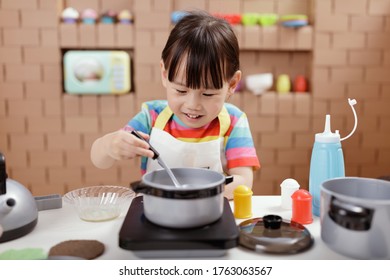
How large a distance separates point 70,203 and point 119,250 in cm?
25

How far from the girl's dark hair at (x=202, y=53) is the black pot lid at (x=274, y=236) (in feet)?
1.09

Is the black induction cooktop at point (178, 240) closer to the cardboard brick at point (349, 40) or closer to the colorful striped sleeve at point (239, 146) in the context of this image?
the colorful striped sleeve at point (239, 146)

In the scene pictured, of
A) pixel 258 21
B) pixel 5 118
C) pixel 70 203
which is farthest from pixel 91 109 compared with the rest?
pixel 70 203

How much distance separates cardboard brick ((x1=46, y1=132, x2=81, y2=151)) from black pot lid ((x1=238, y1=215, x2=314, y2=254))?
5.04 ft

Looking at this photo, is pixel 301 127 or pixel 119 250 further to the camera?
pixel 301 127

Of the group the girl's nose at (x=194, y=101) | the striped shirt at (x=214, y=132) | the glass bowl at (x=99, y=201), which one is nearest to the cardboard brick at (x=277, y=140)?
the striped shirt at (x=214, y=132)

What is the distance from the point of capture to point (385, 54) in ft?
7.06

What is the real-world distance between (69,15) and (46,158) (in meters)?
0.69

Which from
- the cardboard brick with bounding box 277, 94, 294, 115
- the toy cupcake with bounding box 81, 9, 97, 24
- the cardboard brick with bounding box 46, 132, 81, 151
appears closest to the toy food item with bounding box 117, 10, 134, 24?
the toy cupcake with bounding box 81, 9, 97, 24

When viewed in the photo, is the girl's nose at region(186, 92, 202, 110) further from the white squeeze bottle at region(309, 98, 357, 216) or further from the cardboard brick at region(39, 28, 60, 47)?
the cardboard brick at region(39, 28, 60, 47)

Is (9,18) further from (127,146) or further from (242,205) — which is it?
(242,205)

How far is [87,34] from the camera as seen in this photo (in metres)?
2.04

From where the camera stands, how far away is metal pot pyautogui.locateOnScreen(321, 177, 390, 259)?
0.58m

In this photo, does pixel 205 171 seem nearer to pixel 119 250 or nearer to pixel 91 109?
pixel 119 250
